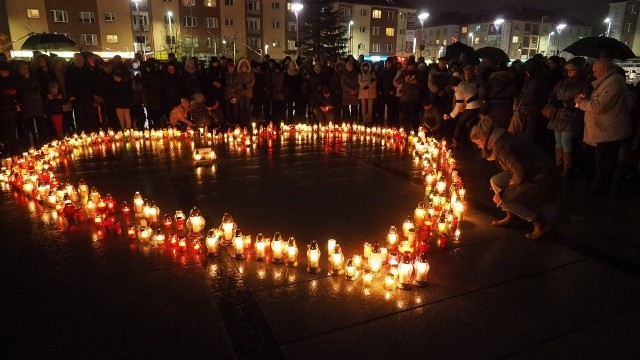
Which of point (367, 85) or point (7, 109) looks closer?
point (7, 109)

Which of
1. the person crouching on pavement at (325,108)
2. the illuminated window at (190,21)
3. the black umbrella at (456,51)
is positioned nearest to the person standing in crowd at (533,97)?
the black umbrella at (456,51)

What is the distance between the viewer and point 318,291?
3.93 metres

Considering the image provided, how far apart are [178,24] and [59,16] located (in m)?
10.7

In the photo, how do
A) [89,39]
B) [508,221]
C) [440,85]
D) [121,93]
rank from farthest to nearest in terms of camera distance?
[89,39]
[121,93]
[440,85]
[508,221]

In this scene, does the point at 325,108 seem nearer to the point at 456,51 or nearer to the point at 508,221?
the point at 456,51

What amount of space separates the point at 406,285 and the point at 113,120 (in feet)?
34.9

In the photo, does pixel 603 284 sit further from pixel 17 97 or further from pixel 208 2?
pixel 208 2

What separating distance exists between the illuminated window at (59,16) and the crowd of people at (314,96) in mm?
35600

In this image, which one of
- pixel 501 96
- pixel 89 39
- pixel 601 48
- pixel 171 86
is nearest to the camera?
pixel 601 48

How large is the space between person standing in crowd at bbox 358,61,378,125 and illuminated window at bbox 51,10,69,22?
3968 centimetres

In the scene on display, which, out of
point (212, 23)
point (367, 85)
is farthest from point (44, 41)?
point (212, 23)

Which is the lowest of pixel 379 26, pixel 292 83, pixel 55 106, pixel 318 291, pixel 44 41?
pixel 318 291

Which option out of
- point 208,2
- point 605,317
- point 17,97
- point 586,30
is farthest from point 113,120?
point 586,30

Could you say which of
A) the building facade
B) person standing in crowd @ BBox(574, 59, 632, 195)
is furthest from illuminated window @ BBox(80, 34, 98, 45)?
person standing in crowd @ BBox(574, 59, 632, 195)
